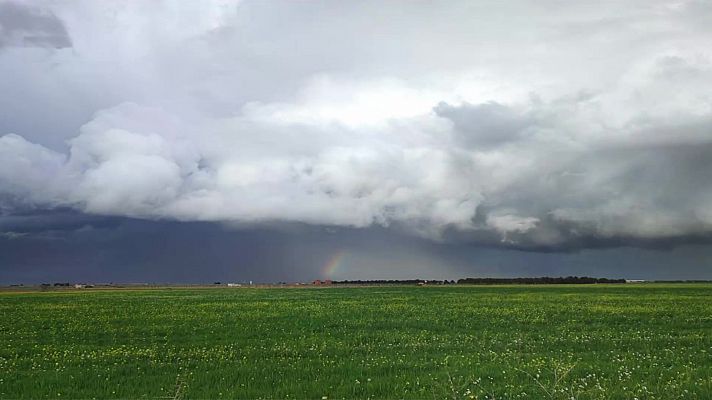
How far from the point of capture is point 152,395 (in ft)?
44.3

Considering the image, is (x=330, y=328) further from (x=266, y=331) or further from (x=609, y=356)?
(x=609, y=356)

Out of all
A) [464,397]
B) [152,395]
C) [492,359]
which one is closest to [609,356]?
[492,359]

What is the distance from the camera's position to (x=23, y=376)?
651 inches

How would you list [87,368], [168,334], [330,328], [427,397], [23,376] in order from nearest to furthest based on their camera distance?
[427,397] < [23,376] < [87,368] < [168,334] < [330,328]

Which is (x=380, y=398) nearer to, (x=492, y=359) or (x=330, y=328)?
(x=492, y=359)

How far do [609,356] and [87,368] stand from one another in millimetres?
17034

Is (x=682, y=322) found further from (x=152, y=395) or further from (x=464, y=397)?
(x=152, y=395)

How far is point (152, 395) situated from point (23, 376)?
18.7 feet

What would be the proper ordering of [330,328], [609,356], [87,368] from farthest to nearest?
[330,328] → [609,356] → [87,368]

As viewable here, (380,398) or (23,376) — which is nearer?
(380,398)

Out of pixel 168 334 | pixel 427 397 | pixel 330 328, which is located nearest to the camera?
pixel 427 397

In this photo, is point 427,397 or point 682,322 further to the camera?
point 682,322

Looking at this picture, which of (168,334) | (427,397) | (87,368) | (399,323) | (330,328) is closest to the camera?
(427,397)

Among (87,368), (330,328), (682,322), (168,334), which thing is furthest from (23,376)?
(682,322)
